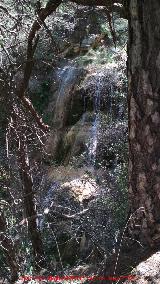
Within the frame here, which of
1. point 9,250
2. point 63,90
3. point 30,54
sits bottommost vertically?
point 9,250

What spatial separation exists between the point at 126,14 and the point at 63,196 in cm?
622

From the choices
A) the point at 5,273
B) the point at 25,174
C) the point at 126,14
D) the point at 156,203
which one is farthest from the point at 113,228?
the point at 126,14

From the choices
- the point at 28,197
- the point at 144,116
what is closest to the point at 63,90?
the point at 28,197

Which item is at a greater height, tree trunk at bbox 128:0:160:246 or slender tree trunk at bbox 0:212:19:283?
tree trunk at bbox 128:0:160:246

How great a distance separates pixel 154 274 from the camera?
2600 millimetres

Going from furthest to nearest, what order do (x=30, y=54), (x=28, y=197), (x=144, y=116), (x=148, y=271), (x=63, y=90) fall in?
(x=63, y=90), (x=28, y=197), (x=30, y=54), (x=144, y=116), (x=148, y=271)

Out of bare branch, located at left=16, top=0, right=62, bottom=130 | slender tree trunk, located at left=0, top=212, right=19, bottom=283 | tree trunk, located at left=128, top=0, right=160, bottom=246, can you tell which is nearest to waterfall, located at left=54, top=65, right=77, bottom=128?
bare branch, located at left=16, top=0, right=62, bottom=130

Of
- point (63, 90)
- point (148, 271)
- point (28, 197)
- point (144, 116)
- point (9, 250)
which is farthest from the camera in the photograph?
point (63, 90)

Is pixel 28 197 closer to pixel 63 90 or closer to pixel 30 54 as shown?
pixel 30 54

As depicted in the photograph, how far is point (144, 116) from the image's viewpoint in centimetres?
283

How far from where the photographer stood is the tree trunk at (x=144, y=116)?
276 cm

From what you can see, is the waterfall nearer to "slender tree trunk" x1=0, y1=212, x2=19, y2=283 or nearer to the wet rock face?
"slender tree trunk" x1=0, y1=212, x2=19, y2=283

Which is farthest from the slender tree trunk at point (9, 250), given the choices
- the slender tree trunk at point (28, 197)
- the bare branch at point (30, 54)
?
the bare branch at point (30, 54)

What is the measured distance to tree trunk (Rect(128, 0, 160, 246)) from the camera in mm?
2756
